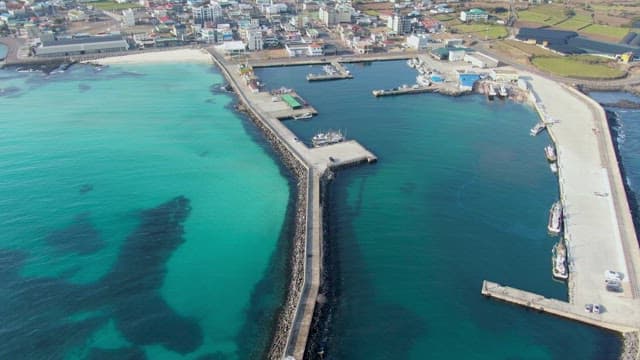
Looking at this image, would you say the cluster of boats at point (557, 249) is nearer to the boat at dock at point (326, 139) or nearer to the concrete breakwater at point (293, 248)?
the concrete breakwater at point (293, 248)

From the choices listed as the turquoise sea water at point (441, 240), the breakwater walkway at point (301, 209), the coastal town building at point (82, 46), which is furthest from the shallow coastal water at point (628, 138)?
the coastal town building at point (82, 46)

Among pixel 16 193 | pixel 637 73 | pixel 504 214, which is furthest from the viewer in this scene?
pixel 637 73

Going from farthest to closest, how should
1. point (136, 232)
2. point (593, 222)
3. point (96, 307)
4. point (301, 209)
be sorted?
point (301, 209) → point (593, 222) → point (136, 232) → point (96, 307)

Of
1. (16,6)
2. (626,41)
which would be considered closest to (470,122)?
(626,41)

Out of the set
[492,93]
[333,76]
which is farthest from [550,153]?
[333,76]

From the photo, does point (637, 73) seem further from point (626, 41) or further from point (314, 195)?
point (314, 195)

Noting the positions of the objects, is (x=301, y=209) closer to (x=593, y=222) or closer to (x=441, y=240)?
(x=441, y=240)
